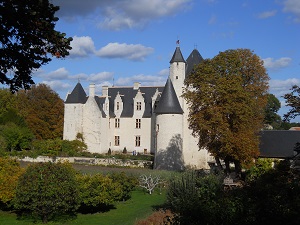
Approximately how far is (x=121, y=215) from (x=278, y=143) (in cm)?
1953

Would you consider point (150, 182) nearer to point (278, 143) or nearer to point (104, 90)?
point (278, 143)

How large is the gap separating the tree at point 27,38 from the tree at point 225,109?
48.4 ft

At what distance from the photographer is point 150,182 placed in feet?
73.5

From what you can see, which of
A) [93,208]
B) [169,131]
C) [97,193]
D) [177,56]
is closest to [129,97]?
[177,56]

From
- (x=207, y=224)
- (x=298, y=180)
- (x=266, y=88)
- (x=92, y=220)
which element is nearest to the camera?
(x=207, y=224)

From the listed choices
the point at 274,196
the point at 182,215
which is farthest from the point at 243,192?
the point at 182,215

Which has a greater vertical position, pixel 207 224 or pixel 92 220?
pixel 207 224

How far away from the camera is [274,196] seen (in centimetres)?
891

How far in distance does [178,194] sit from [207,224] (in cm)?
690

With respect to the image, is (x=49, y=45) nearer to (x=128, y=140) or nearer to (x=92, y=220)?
(x=92, y=220)

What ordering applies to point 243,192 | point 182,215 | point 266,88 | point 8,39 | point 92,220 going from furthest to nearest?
1. point 266,88
2. point 92,220
3. point 243,192
4. point 182,215
5. point 8,39

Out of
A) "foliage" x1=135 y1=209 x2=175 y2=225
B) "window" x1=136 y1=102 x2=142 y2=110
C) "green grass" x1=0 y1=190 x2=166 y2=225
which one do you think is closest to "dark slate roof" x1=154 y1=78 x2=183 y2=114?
"window" x1=136 y1=102 x2=142 y2=110

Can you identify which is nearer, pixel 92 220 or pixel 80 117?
pixel 92 220

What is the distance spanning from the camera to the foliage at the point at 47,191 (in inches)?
645
